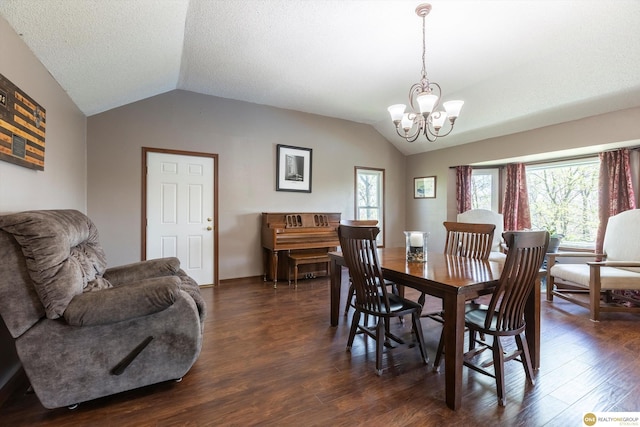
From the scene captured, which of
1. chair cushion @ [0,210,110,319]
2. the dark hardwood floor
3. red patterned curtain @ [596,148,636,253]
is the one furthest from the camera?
red patterned curtain @ [596,148,636,253]

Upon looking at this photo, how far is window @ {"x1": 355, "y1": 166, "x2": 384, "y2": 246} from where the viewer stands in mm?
5660

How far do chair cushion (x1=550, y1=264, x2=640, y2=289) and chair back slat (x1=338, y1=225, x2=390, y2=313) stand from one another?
2.62m

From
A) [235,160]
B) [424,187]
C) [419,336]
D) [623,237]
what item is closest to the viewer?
[419,336]

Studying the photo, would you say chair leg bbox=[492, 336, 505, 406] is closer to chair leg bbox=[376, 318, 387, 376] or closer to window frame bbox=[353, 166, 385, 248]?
chair leg bbox=[376, 318, 387, 376]

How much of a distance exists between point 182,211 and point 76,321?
2.73m

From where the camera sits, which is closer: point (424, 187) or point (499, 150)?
point (499, 150)

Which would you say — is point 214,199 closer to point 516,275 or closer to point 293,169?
point 293,169

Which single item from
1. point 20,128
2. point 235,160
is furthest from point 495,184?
point 20,128

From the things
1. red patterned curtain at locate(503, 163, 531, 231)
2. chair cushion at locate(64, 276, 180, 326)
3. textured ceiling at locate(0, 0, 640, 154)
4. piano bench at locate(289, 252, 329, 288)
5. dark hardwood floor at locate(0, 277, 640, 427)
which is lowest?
dark hardwood floor at locate(0, 277, 640, 427)

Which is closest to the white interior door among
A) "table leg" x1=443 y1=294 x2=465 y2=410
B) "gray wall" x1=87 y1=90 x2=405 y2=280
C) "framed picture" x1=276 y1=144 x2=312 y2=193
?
"gray wall" x1=87 y1=90 x2=405 y2=280

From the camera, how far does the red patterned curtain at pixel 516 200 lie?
481cm

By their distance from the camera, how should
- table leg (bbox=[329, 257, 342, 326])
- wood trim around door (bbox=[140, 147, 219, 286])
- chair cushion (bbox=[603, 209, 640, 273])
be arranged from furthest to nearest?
wood trim around door (bbox=[140, 147, 219, 286]), chair cushion (bbox=[603, 209, 640, 273]), table leg (bbox=[329, 257, 342, 326])

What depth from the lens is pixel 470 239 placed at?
9.21 feet

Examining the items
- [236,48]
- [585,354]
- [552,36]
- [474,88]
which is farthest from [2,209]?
[474,88]
